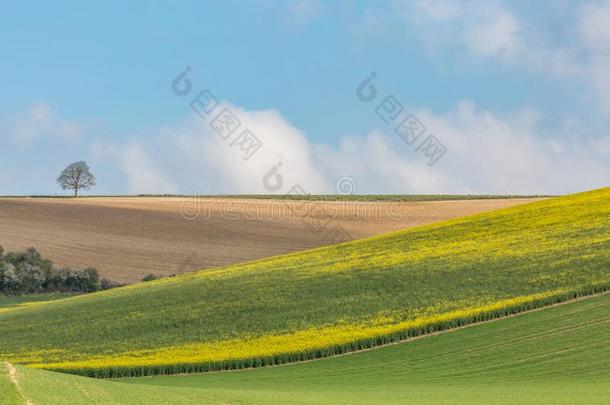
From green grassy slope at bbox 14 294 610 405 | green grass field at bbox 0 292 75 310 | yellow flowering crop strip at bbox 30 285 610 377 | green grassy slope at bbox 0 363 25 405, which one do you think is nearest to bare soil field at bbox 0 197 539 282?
green grass field at bbox 0 292 75 310

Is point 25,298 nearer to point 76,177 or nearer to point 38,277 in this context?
point 38,277

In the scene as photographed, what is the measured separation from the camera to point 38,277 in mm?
57500

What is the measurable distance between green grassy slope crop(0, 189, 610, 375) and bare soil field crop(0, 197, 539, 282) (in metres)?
14.6

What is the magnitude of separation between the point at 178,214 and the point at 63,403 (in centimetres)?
6050

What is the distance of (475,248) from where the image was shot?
4034 centimetres

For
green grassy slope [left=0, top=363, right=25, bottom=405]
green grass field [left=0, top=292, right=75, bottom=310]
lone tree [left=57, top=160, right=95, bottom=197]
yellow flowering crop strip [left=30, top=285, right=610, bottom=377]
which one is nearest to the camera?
green grassy slope [left=0, top=363, right=25, bottom=405]

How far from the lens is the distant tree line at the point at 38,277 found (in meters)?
57.0

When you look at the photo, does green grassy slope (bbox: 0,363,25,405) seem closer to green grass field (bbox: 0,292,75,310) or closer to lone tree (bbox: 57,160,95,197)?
green grass field (bbox: 0,292,75,310)

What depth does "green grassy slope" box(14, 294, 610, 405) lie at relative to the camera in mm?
19516

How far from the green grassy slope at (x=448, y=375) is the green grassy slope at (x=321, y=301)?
125 cm

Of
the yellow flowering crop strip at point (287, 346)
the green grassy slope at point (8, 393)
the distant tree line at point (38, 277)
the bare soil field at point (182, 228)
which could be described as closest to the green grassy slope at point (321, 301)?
the yellow flowering crop strip at point (287, 346)

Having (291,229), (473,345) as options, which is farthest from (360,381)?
(291,229)

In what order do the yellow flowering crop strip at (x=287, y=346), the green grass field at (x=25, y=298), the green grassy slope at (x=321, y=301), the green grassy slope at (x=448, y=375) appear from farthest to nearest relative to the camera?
the green grass field at (x=25, y=298)
the green grassy slope at (x=321, y=301)
the yellow flowering crop strip at (x=287, y=346)
the green grassy slope at (x=448, y=375)

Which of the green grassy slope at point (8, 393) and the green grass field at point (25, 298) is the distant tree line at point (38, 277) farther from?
the green grassy slope at point (8, 393)
